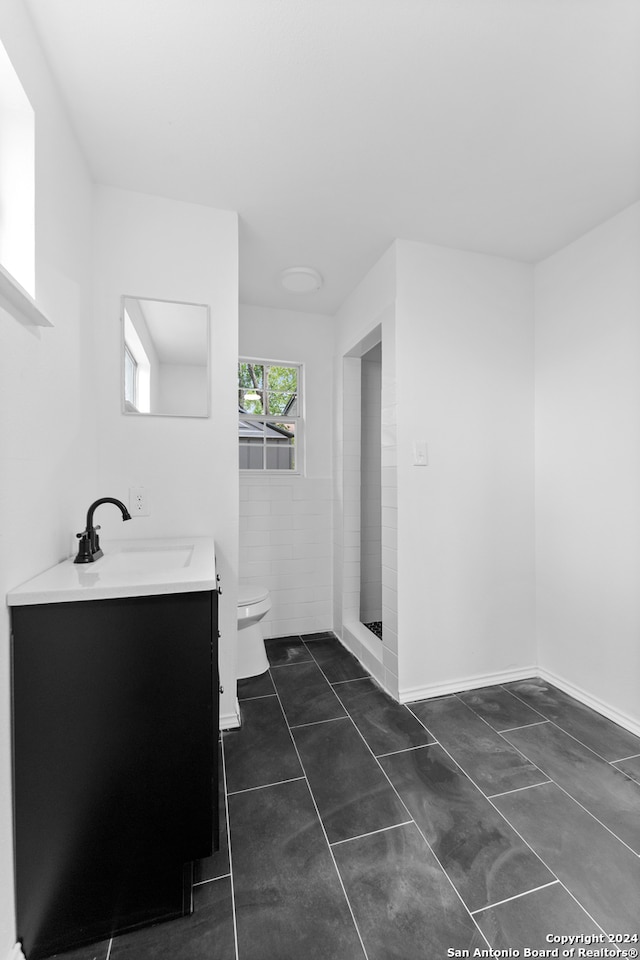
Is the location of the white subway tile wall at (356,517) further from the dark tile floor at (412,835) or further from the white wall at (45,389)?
the white wall at (45,389)

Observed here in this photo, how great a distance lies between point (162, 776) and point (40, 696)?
38 cm

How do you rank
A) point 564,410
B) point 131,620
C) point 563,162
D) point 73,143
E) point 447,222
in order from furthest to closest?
point 564,410, point 447,222, point 563,162, point 73,143, point 131,620

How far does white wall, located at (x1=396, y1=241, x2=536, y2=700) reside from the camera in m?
2.35

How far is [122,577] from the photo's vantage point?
1.22m

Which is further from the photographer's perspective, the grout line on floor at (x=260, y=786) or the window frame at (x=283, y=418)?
the window frame at (x=283, y=418)

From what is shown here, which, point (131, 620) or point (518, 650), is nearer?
point (131, 620)

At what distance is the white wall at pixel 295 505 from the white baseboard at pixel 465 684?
1.15 m

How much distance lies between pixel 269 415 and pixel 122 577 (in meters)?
2.24

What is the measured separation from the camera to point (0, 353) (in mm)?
1021

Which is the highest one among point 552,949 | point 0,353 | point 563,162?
point 563,162

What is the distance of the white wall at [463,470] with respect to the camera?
2.35 metres

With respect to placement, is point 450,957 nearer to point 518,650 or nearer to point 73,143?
point 518,650

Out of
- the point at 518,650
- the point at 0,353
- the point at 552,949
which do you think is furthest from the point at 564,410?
the point at 0,353

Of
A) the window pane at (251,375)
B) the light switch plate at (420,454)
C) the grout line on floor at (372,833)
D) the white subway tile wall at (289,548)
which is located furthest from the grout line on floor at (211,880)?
the window pane at (251,375)
